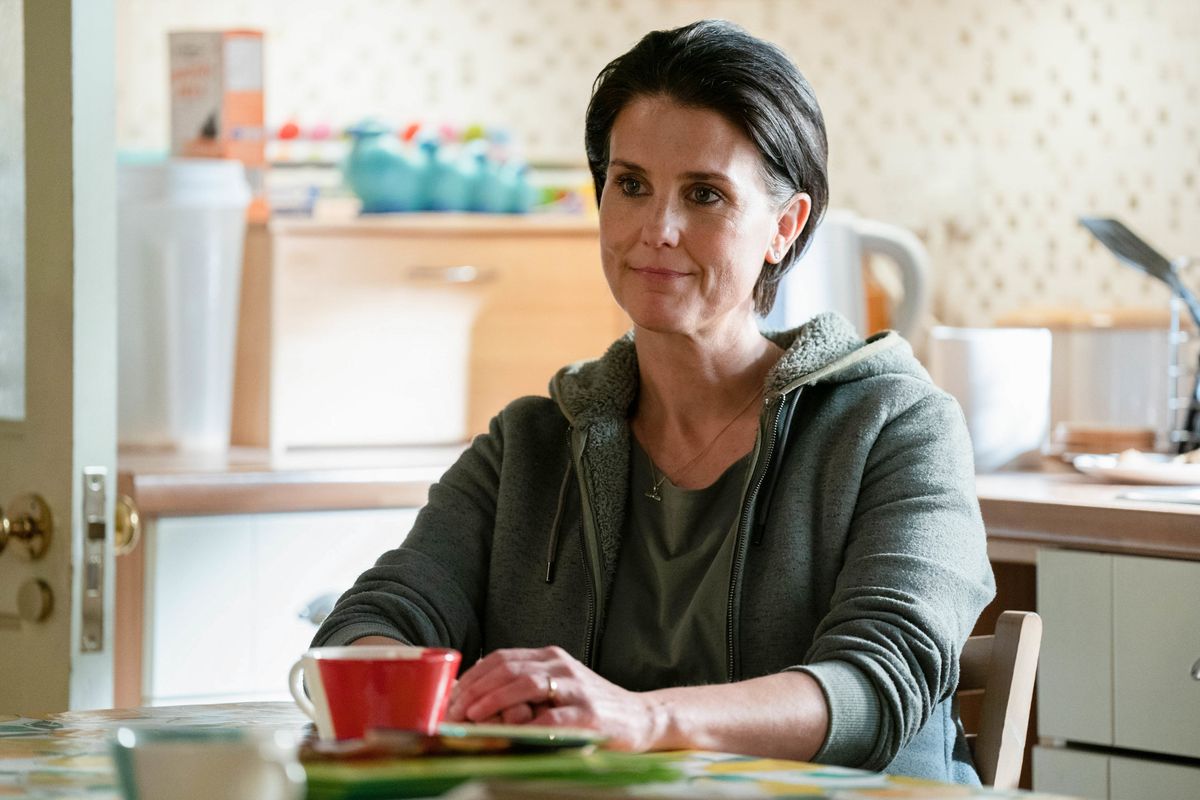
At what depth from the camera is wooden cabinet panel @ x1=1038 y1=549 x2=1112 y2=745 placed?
169 cm

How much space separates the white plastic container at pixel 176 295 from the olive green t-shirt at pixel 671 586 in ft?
3.43

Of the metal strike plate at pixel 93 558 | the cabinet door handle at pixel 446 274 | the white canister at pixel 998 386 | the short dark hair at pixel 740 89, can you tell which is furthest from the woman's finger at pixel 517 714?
the cabinet door handle at pixel 446 274

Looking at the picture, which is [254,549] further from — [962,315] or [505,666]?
[962,315]

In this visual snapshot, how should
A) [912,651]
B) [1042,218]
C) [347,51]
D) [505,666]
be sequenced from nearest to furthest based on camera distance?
1. [505,666]
2. [912,651]
3. [347,51]
4. [1042,218]

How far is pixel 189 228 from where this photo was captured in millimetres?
2320

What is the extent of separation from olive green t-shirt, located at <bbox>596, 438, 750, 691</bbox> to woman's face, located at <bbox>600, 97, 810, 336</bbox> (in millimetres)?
149

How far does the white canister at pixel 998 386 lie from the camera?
2172 millimetres

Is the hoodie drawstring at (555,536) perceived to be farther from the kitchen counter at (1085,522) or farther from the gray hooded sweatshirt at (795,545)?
the kitchen counter at (1085,522)

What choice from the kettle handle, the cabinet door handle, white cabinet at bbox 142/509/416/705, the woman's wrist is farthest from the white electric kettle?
the woman's wrist

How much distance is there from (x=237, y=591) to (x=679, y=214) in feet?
3.15

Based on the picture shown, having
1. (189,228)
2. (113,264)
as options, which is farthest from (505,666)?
(189,228)

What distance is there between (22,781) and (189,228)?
1524 mm

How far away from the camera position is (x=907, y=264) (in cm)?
244

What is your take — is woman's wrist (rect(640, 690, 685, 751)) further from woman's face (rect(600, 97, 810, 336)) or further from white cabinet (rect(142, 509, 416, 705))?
white cabinet (rect(142, 509, 416, 705))
